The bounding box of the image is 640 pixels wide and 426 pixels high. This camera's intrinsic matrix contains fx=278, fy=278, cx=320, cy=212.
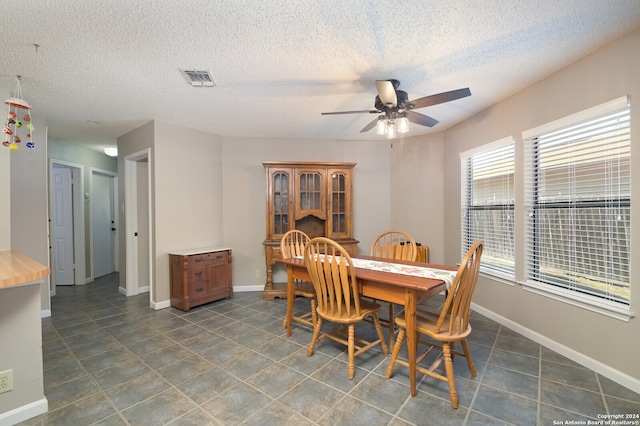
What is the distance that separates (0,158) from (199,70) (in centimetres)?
176

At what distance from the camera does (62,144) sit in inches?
173

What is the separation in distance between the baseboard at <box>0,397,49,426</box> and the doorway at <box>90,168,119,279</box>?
13.5 ft

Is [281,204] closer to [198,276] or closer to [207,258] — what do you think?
[207,258]

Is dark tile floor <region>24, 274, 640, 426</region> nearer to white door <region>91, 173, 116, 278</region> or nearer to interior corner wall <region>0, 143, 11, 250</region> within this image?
interior corner wall <region>0, 143, 11, 250</region>

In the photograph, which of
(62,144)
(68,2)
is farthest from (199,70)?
(62,144)

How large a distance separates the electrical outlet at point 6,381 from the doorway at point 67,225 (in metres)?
3.83

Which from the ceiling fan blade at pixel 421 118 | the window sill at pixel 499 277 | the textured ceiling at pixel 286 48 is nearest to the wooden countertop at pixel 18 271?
the textured ceiling at pixel 286 48

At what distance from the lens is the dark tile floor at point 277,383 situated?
1641 mm

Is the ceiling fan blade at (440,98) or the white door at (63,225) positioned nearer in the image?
the ceiling fan blade at (440,98)

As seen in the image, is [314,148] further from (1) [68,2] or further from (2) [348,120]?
(1) [68,2]

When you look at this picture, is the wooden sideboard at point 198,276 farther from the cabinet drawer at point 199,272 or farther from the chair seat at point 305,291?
the chair seat at point 305,291

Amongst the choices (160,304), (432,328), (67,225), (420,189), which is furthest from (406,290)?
(67,225)


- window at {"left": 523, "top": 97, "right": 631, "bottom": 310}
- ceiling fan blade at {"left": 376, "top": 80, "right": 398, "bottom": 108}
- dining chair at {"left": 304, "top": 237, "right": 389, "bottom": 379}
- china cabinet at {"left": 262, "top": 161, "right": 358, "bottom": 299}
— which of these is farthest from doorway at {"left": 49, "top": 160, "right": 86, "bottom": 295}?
window at {"left": 523, "top": 97, "right": 631, "bottom": 310}

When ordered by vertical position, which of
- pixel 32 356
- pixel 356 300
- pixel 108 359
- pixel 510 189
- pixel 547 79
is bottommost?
pixel 108 359
